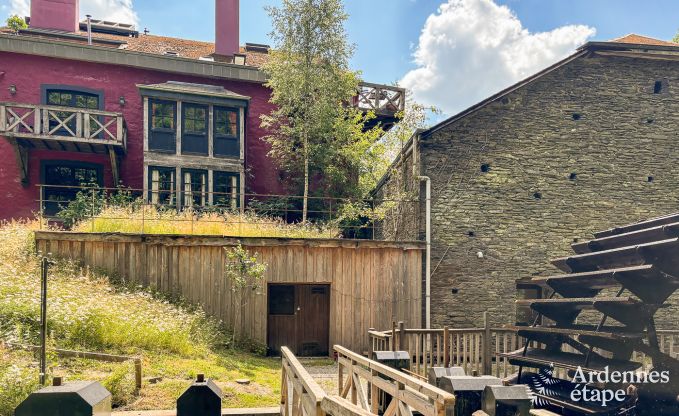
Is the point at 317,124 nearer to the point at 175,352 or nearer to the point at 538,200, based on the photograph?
the point at 538,200

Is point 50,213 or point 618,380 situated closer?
point 618,380

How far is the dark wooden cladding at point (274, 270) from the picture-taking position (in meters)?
10.3

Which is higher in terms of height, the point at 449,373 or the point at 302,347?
the point at 449,373

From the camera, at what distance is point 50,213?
48.8 feet

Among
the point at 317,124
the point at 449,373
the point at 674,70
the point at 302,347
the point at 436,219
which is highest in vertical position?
the point at 674,70

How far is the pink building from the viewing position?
48.9 ft

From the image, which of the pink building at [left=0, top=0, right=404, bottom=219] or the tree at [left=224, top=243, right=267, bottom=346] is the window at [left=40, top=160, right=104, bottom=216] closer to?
the pink building at [left=0, top=0, right=404, bottom=219]

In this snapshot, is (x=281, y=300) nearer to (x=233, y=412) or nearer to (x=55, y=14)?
(x=233, y=412)

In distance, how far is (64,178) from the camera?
15.6m

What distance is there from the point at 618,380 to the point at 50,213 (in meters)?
16.4

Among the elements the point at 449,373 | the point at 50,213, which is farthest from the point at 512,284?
the point at 50,213

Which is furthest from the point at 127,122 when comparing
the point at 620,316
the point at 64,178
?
the point at 620,316

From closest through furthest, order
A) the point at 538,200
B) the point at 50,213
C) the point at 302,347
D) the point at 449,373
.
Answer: the point at 449,373 < the point at 302,347 < the point at 538,200 < the point at 50,213

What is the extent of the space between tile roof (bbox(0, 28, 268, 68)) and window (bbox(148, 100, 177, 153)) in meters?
Result: 3.12
